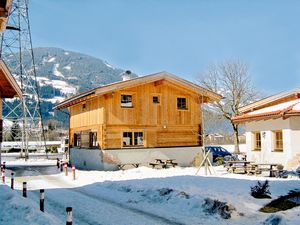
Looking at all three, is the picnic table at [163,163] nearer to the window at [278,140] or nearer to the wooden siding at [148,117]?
the wooden siding at [148,117]

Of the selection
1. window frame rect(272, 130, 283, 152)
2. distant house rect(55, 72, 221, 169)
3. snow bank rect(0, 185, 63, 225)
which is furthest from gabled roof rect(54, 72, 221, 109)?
snow bank rect(0, 185, 63, 225)

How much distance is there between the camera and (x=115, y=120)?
28047 mm

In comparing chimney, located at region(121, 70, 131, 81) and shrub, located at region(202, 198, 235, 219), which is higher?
chimney, located at region(121, 70, 131, 81)

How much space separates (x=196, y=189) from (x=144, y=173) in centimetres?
870

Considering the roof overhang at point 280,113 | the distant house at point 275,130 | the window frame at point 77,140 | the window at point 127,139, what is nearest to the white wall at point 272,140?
the distant house at point 275,130

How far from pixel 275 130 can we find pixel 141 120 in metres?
9.80

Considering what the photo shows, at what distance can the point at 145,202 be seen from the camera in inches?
603

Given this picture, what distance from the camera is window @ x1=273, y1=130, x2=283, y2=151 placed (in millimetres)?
23891

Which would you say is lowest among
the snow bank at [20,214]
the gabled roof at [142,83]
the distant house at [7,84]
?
the snow bank at [20,214]

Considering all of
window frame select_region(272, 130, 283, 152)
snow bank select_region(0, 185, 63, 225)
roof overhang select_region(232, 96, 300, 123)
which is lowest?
snow bank select_region(0, 185, 63, 225)

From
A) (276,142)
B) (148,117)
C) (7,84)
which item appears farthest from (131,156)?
(7,84)

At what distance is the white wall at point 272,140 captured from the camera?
2255 centimetres

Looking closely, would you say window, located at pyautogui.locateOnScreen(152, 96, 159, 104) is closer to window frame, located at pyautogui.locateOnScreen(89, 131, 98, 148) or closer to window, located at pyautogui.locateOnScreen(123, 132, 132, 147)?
window, located at pyautogui.locateOnScreen(123, 132, 132, 147)

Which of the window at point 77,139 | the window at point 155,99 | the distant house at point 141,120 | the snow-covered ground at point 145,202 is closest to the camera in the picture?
the snow-covered ground at point 145,202
